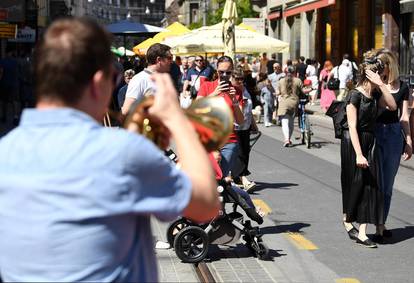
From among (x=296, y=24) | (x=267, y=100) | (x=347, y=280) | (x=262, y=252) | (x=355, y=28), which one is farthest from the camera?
(x=296, y=24)

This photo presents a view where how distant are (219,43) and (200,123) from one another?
2094 cm

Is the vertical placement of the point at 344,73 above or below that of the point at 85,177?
above

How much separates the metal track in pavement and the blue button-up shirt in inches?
173

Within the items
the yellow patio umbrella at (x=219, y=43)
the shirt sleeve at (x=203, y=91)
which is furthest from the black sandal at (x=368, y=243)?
the yellow patio umbrella at (x=219, y=43)

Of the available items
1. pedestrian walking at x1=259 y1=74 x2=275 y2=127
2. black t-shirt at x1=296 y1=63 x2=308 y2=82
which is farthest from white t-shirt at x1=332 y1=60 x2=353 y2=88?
pedestrian walking at x1=259 y1=74 x2=275 y2=127

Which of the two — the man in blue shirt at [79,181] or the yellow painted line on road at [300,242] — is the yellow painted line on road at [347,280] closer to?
the yellow painted line on road at [300,242]

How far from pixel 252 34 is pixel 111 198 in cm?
2136

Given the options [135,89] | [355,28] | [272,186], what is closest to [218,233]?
[135,89]

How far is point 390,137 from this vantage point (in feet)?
27.5

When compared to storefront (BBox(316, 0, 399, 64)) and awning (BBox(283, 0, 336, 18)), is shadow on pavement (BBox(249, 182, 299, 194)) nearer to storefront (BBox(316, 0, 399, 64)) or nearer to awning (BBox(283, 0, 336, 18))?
storefront (BBox(316, 0, 399, 64))

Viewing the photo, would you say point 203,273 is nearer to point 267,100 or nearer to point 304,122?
point 304,122

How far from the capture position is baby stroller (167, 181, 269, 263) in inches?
285

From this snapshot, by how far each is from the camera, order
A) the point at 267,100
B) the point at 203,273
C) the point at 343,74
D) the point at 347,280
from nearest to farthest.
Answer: the point at 347,280, the point at 203,273, the point at 267,100, the point at 343,74

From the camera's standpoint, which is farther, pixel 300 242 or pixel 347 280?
pixel 300 242
